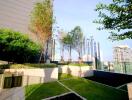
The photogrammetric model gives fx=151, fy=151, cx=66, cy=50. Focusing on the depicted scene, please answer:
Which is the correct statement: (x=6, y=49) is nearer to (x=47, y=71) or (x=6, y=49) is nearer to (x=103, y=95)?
(x=47, y=71)

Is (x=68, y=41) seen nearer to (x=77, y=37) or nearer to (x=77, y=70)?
(x=77, y=37)

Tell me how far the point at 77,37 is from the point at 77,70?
16.6 meters

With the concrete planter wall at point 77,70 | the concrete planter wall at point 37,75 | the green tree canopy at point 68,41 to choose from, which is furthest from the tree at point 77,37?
the concrete planter wall at point 37,75

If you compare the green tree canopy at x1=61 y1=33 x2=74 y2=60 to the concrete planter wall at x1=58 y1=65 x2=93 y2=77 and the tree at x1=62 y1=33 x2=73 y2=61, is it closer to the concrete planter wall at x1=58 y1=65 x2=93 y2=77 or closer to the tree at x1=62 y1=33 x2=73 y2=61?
the tree at x1=62 y1=33 x2=73 y2=61

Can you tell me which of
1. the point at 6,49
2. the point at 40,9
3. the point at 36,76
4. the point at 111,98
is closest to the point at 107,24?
the point at 111,98

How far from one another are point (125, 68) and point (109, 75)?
2357mm

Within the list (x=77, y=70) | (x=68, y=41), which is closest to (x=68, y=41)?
(x=68, y=41)

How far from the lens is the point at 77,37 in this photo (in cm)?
3975

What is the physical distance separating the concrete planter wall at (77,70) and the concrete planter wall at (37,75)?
613cm

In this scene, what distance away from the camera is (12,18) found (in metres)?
27.9

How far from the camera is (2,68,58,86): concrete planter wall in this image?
16297 millimetres

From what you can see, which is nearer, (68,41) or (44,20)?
(44,20)

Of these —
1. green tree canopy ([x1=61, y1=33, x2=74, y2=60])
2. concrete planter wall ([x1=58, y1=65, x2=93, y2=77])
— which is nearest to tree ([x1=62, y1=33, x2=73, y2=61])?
green tree canopy ([x1=61, y1=33, x2=74, y2=60])

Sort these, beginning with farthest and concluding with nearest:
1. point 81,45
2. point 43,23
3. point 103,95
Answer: point 81,45
point 43,23
point 103,95
